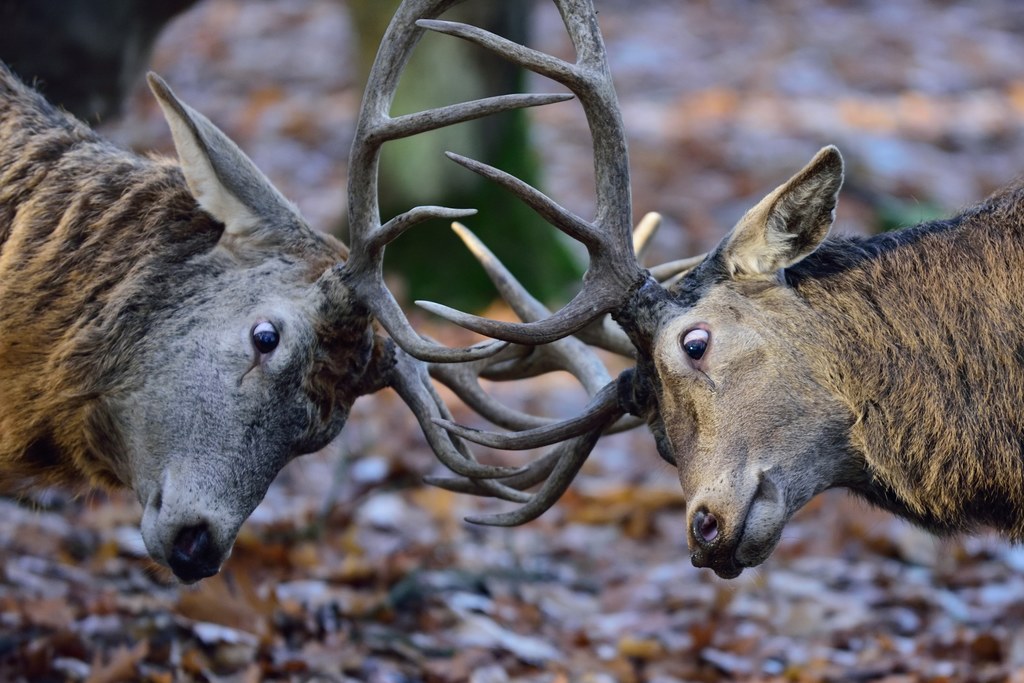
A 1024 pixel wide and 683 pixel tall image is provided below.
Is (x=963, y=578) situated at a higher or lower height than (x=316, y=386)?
lower

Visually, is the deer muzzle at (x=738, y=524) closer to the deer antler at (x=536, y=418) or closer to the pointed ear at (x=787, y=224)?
the deer antler at (x=536, y=418)

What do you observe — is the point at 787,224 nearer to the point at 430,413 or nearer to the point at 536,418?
the point at 536,418

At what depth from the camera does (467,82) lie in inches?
365

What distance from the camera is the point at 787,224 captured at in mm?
4684

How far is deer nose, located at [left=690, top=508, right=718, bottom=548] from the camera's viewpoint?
437 cm

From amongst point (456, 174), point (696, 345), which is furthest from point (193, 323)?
point (456, 174)

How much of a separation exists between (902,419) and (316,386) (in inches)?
84.1

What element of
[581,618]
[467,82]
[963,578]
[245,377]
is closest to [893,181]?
[467,82]

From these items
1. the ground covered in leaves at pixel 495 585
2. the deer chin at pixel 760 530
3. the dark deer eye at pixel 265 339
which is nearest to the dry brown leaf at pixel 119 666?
the ground covered in leaves at pixel 495 585

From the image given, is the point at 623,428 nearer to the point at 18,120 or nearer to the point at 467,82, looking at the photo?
the point at 18,120

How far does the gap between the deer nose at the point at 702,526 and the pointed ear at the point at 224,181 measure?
1983mm

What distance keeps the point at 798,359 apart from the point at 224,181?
2.27 metres

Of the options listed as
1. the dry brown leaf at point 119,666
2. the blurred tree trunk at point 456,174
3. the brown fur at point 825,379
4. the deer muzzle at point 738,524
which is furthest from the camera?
the blurred tree trunk at point 456,174

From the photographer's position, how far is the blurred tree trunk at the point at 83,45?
657 centimetres
